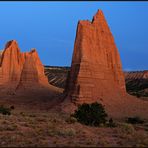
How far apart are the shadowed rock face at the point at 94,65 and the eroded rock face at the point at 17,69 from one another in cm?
1685

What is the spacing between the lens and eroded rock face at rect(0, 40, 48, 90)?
206 ft

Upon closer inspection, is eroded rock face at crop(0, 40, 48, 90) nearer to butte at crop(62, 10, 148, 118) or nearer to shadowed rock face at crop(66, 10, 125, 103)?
butte at crop(62, 10, 148, 118)

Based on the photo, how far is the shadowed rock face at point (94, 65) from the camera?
146 ft

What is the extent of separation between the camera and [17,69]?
230ft

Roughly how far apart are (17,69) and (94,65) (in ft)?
87.6

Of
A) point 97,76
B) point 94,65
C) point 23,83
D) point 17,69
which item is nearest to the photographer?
point 97,76

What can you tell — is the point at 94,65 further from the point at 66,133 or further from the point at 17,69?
the point at 66,133

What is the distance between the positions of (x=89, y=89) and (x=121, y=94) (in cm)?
515

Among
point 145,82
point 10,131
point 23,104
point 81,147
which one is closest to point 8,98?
point 23,104

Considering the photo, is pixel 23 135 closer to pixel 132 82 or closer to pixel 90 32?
pixel 90 32

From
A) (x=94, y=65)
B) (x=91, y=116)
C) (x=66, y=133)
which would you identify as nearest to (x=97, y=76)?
(x=94, y=65)

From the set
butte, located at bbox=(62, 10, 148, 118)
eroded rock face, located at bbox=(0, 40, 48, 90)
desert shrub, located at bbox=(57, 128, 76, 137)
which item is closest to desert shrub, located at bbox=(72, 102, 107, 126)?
desert shrub, located at bbox=(57, 128, 76, 137)

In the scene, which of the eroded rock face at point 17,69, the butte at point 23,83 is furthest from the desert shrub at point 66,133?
the eroded rock face at point 17,69

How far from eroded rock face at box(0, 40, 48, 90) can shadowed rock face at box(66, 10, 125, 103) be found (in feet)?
55.3
